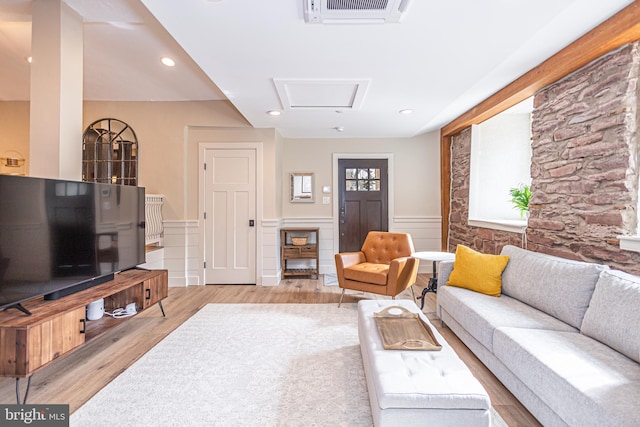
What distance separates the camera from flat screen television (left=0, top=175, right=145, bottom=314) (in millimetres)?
1953

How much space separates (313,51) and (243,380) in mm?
2363

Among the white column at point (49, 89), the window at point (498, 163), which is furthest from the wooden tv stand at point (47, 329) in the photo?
the window at point (498, 163)

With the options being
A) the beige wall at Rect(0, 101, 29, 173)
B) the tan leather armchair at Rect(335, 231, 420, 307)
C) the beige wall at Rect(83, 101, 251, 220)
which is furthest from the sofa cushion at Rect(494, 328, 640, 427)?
the beige wall at Rect(0, 101, 29, 173)

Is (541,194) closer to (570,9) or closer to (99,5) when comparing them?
(570,9)

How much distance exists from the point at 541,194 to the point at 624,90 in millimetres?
1071

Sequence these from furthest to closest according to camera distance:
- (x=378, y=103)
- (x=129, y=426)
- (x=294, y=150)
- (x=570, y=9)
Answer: (x=294, y=150)
(x=378, y=103)
(x=570, y=9)
(x=129, y=426)

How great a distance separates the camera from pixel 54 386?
6.82 ft

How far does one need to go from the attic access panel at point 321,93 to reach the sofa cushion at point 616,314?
2301mm

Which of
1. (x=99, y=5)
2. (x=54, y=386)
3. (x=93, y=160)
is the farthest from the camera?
(x=93, y=160)

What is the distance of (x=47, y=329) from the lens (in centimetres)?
193

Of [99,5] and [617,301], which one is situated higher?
[99,5]

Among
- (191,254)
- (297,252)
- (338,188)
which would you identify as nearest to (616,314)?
(297,252)

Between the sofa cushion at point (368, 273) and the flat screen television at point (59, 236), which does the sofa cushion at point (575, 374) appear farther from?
the flat screen television at point (59, 236)

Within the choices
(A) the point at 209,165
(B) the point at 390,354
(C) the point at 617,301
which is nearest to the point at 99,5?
(A) the point at 209,165
